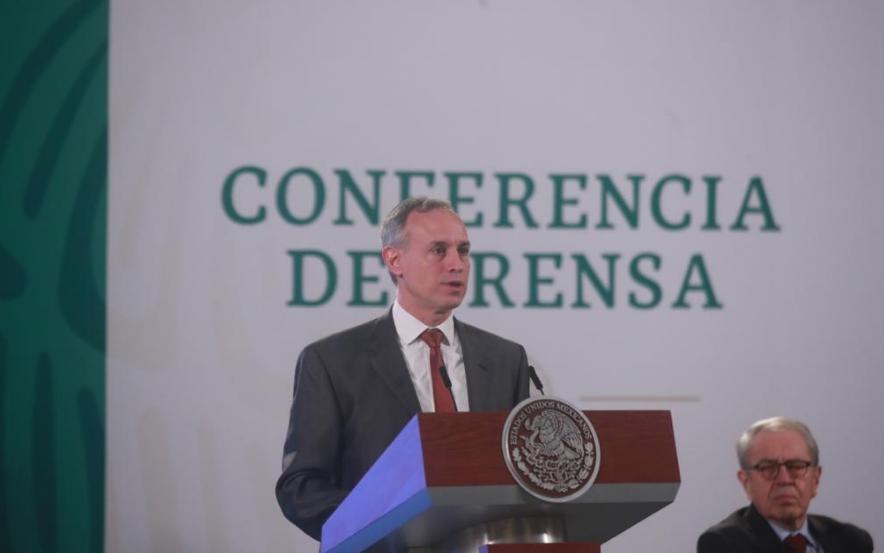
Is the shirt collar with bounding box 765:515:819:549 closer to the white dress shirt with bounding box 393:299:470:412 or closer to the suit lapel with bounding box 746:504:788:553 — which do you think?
the suit lapel with bounding box 746:504:788:553

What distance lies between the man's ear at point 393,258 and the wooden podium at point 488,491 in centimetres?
85

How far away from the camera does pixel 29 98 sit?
439 centimetres

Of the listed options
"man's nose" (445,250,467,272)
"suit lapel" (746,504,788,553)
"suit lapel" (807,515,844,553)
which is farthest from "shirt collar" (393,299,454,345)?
"suit lapel" (807,515,844,553)

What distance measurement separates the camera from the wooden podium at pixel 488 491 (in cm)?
167

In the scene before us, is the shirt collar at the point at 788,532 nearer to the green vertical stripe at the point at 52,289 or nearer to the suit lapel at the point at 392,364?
the suit lapel at the point at 392,364

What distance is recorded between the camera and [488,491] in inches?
65.8

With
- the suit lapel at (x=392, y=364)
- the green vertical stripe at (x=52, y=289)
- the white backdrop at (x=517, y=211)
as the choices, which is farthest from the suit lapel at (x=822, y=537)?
the green vertical stripe at (x=52, y=289)

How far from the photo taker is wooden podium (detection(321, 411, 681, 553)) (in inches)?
65.6

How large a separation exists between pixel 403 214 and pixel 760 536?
5.16 ft

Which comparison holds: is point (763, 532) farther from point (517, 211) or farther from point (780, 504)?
point (517, 211)

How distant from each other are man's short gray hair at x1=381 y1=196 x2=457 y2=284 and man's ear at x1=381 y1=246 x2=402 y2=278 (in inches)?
0.4

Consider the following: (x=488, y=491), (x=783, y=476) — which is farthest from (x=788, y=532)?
(x=488, y=491)

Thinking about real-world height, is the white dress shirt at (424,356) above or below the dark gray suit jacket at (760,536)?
above

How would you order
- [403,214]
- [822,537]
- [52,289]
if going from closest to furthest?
[403,214] < [822,537] < [52,289]
